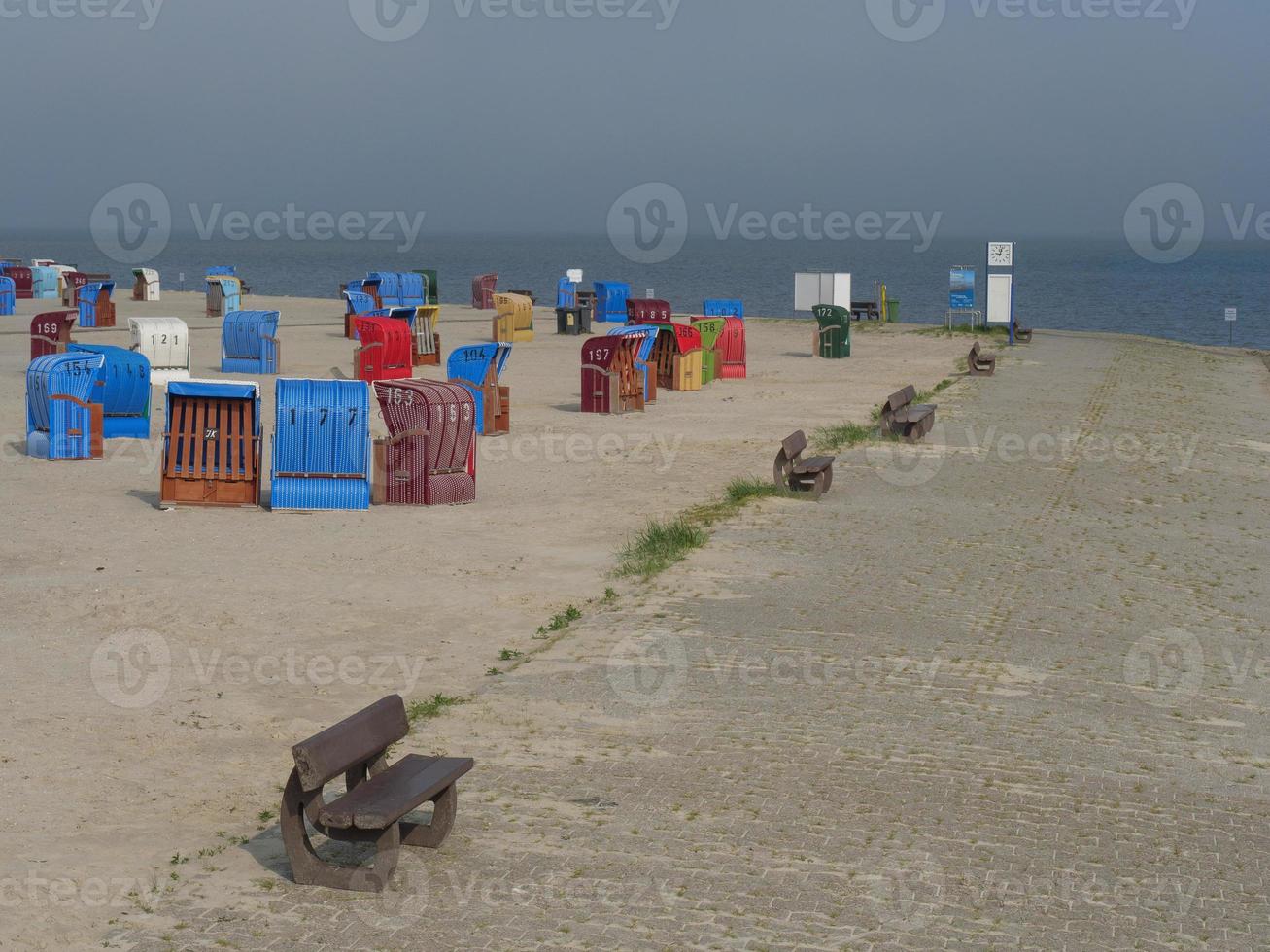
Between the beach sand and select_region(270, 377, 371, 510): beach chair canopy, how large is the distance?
0.38 metres

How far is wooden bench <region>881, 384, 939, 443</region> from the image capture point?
2341 centimetres

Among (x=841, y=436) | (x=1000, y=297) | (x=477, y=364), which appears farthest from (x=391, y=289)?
(x=841, y=436)

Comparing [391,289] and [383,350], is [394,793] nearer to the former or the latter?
[383,350]

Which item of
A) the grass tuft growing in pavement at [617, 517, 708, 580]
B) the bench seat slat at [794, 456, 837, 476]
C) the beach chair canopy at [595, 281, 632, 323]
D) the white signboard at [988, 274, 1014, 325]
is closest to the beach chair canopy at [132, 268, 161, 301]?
the beach chair canopy at [595, 281, 632, 323]

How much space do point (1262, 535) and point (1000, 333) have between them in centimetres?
3569

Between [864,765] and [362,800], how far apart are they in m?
3.13

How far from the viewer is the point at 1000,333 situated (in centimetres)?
5153

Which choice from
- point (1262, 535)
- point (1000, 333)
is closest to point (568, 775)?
point (1262, 535)

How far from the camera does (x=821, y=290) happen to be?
55531mm

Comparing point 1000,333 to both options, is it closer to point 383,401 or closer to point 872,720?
point 383,401

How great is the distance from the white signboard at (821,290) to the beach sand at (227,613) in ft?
98.5

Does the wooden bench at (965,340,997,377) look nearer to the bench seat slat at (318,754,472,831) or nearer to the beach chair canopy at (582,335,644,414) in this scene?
the beach chair canopy at (582,335,644,414)

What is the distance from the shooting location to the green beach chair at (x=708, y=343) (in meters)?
32.6

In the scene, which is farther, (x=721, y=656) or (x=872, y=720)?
(x=721, y=656)
